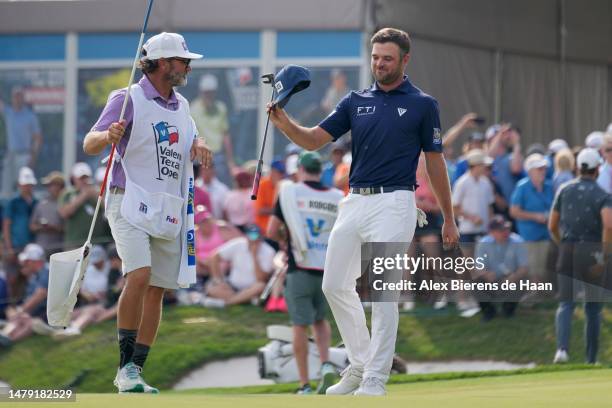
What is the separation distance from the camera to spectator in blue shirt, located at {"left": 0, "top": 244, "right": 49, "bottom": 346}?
57.1 ft

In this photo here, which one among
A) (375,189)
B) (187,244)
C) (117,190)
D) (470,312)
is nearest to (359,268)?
(375,189)

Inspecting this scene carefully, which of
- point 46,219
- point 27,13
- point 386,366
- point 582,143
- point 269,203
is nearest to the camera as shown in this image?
point 386,366

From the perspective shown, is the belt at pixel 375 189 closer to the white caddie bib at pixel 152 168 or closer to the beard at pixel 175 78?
the white caddie bib at pixel 152 168

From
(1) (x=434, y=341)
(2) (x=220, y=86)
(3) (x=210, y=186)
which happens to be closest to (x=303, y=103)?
(2) (x=220, y=86)

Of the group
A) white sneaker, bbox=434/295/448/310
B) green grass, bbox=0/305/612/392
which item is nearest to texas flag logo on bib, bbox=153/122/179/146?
green grass, bbox=0/305/612/392

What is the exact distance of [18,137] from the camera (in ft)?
73.4

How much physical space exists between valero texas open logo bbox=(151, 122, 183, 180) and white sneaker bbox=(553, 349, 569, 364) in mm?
5684

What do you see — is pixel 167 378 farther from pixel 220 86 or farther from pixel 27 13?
pixel 27 13

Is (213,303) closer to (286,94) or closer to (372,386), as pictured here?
(286,94)

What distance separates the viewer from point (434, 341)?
15.7 m

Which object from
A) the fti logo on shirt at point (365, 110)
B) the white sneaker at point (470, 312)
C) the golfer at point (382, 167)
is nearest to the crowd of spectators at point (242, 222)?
the white sneaker at point (470, 312)

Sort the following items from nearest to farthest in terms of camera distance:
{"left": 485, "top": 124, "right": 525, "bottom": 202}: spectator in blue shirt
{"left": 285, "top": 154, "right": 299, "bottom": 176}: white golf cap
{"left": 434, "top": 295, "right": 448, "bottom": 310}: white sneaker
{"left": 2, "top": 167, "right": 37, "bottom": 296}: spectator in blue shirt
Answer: {"left": 434, "top": 295, "right": 448, "bottom": 310}: white sneaker
{"left": 285, "top": 154, "right": 299, "bottom": 176}: white golf cap
{"left": 485, "top": 124, "right": 525, "bottom": 202}: spectator in blue shirt
{"left": 2, "top": 167, "right": 37, "bottom": 296}: spectator in blue shirt

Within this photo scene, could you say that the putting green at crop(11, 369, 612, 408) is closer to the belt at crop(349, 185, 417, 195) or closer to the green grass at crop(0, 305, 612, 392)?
the belt at crop(349, 185, 417, 195)

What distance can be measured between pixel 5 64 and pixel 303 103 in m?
4.63
